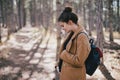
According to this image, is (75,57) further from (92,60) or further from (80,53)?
(92,60)

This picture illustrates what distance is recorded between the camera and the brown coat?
400 cm

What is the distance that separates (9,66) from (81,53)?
1107 cm

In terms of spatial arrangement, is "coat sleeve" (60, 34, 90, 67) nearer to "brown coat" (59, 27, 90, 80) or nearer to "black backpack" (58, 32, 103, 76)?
"brown coat" (59, 27, 90, 80)

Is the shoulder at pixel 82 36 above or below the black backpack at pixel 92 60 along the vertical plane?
above

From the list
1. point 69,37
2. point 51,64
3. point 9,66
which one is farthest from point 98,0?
point 69,37

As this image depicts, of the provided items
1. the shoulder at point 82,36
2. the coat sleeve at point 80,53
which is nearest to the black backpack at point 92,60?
the coat sleeve at point 80,53

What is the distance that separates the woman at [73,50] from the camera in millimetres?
4004

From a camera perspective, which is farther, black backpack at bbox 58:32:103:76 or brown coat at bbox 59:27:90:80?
black backpack at bbox 58:32:103:76

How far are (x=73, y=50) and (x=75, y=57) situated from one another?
0.63 ft

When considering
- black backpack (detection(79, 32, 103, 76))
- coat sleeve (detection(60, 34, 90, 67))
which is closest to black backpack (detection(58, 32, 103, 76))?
black backpack (detection(79, 32, 103, 76))

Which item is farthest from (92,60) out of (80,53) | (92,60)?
(80,53)

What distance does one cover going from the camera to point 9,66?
1451 centimetres

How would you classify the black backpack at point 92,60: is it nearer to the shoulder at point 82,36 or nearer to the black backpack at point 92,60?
the black backpack at point 92,60

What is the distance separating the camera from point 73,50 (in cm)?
418
